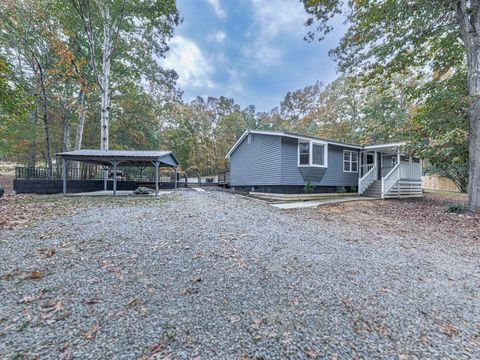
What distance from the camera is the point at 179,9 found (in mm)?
13234

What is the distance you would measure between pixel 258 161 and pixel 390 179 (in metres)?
8.08

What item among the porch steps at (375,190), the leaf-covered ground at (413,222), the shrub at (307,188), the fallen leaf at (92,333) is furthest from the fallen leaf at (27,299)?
the porch steps at (375,190)

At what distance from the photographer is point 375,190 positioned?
13.5 meters

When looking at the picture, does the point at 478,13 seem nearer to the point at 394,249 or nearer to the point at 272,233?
the point at 394,249

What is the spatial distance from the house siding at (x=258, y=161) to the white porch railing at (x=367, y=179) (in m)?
5.88

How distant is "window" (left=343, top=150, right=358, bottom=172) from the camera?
14.5 metres

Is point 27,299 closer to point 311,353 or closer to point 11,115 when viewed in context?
point 311,353

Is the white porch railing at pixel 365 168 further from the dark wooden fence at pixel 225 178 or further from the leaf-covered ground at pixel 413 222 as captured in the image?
the dark wooden fence at pixel 225 178

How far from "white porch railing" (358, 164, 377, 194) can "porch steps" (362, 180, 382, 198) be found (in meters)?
0.22

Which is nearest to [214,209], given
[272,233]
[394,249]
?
[272,233]

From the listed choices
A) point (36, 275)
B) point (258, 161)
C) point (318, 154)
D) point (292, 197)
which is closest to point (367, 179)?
point (318, 154)

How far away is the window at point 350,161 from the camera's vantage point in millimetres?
14477

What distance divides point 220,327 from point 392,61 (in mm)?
12672

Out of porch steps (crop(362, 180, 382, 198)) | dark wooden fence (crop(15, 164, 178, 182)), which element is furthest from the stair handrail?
dark wooden fence (crop(15, 164, 178, 182))
